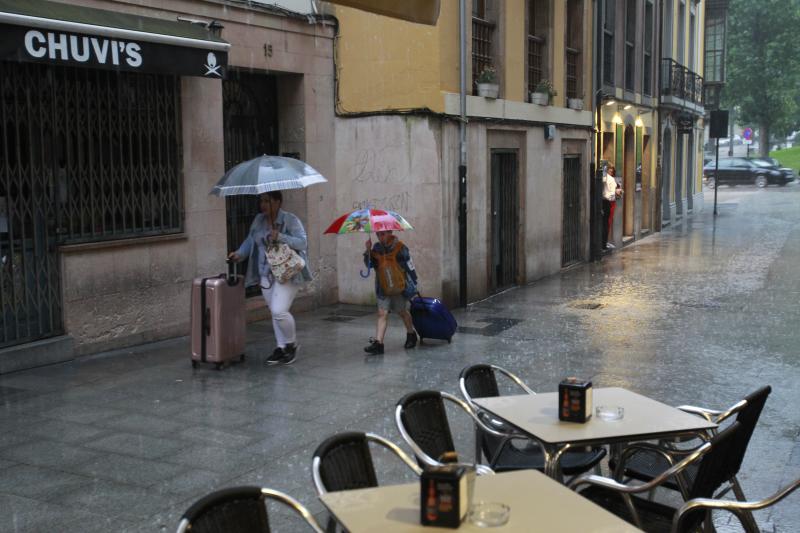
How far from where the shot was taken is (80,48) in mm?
8672

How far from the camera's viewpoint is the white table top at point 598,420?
448cm

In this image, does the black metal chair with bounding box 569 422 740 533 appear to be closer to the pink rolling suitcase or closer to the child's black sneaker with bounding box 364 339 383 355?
the pink rolling suitcase

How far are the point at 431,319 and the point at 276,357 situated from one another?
187cm

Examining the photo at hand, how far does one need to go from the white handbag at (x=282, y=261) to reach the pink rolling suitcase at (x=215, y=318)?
0.39 meters

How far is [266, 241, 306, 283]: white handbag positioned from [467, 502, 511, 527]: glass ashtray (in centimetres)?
596

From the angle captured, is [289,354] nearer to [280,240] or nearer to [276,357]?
[276,357]

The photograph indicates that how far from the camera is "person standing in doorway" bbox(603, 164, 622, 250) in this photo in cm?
2003

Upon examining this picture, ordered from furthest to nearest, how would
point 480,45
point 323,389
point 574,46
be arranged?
point 574,46 < point 480,45 < point 323,389

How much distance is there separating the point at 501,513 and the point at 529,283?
1295 cm

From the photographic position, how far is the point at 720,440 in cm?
414

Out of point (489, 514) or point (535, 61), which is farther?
point (535, 61)

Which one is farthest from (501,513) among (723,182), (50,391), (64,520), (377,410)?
(723,182)

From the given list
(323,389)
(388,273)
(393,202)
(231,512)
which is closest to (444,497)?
(231,512)

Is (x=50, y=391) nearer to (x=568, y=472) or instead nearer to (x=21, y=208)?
(x=21, y=208)
